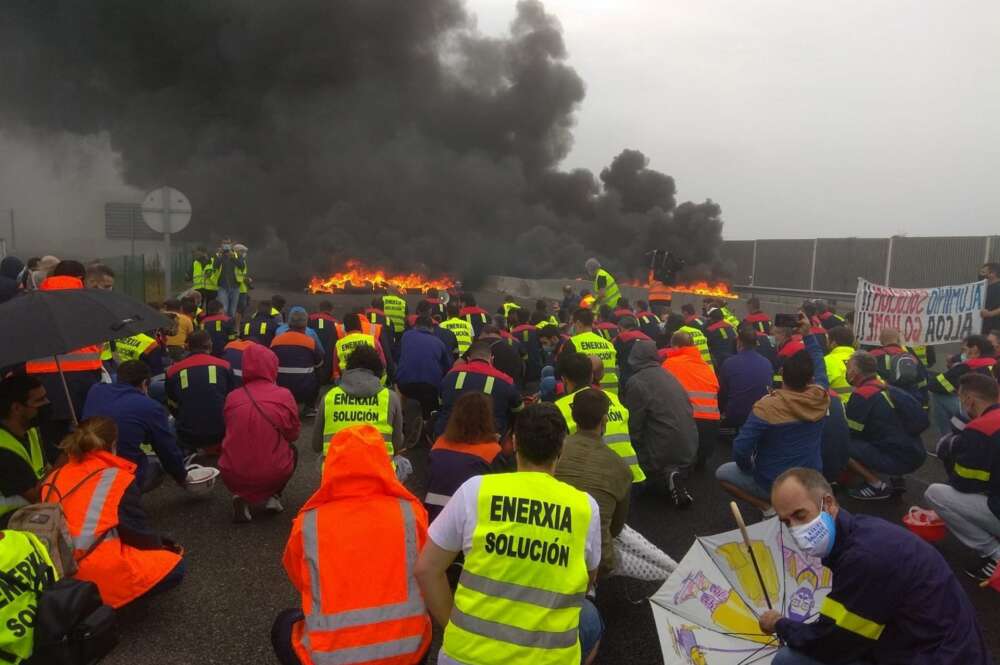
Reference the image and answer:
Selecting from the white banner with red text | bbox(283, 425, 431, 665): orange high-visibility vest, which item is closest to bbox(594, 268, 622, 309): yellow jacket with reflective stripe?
the white banner with red text

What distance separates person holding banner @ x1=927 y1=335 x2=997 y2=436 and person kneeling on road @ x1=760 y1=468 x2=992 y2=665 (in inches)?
183

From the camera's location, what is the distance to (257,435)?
460 centimetres

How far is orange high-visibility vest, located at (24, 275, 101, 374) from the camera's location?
15.7 feet

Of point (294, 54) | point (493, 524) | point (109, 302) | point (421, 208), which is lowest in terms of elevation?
point (493, 524)

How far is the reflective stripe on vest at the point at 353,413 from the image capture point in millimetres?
4352

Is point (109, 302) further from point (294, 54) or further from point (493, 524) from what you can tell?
point (294, 54)

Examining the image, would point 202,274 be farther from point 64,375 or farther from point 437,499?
point 437,499

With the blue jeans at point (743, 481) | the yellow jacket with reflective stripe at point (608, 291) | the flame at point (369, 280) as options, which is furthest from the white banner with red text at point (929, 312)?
the flame at point (369, 280)

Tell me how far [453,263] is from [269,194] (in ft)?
24.6

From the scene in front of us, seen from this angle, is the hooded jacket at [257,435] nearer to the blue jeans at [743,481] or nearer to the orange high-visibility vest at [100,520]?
the orange high-visibility vest at [100,520]

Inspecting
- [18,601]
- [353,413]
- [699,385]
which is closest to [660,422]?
[699,385]

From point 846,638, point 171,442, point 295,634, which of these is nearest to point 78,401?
point 171,442

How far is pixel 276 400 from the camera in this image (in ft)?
15.4

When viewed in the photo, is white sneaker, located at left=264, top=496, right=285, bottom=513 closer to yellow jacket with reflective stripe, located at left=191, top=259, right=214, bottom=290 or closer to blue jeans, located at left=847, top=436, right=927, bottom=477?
blue jeans, located at left=847, top=436, right=927, bottom=477
